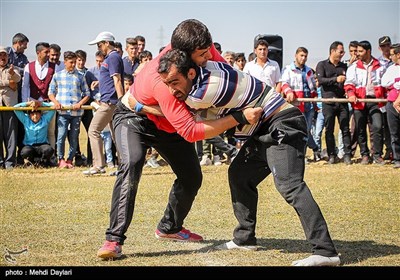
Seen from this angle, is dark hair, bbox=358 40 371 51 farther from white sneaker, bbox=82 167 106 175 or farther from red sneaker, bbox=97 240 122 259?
red sneaker, bbox=97 240 122 259

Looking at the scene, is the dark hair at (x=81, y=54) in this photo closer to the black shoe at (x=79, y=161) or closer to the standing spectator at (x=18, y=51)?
the standing spectator at (x=18, y=51)

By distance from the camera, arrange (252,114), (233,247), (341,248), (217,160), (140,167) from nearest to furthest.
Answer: (252,114) → (140,167) → (233,247) → (341,248) → (217,160)

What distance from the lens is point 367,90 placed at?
562 inches

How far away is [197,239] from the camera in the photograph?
7422mm

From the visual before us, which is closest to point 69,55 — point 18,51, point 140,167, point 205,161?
point 18,51

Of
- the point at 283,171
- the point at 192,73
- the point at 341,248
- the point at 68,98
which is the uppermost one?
the point at 192,73

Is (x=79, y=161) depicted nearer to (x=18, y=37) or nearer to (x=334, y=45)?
(x=18, y=37)

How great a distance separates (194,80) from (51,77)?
345 inches

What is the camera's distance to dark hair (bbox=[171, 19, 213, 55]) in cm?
612

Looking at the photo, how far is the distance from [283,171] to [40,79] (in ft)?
29.2

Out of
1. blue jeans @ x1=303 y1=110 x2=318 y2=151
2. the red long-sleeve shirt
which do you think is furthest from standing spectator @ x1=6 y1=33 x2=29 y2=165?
the red long-sleeve shirt

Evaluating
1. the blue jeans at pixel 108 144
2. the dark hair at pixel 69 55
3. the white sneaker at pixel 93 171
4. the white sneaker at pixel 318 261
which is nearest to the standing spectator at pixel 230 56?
the blue jeans at pixel 108 144
